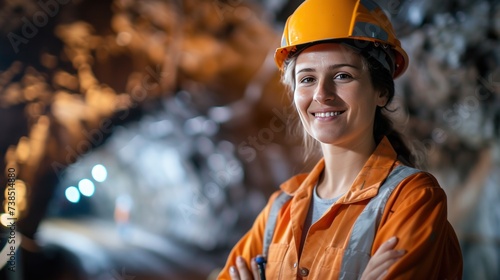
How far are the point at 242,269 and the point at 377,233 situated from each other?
0.58 m

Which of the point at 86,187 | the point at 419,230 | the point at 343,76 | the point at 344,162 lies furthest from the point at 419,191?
the point at 86,187

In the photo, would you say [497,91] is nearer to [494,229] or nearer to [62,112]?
[494,229]

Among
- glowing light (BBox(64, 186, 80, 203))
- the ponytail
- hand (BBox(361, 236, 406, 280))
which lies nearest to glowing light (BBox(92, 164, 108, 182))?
glowing light (BBox(64, 186, 80, 203))

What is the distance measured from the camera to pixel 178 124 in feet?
14.1

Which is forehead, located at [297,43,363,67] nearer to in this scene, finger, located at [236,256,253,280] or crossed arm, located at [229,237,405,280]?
crossed arm, located at [229,237,405,280]

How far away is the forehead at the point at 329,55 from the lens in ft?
5.68

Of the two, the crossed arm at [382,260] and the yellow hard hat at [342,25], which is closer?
the crossed arm at [382,260]

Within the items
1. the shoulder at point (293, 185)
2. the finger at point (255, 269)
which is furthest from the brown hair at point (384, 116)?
the finger at point (255, 269)

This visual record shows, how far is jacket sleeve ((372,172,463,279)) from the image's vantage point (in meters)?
1.46

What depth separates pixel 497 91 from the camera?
3.78 metres

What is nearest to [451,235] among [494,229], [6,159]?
[494,229]

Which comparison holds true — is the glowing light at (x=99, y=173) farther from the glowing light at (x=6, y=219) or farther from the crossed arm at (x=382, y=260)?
the crossed arm at (x=382, y=260)

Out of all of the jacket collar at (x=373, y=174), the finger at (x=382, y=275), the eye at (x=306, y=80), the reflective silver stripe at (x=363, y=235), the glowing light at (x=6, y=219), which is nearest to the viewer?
the finger at (x=382, y=275)

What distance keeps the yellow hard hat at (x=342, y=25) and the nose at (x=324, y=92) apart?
0.53 feet
